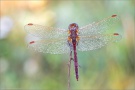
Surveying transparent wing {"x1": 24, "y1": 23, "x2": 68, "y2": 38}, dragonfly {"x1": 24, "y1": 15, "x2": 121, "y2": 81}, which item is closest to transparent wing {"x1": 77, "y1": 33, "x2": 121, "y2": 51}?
dragonfly {"x1": 24, "y1": 15, "x2": 121, "y2": 81}

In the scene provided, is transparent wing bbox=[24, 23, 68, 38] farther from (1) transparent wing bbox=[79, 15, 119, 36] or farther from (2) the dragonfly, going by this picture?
(1) transparent wing bbox=[79, 15, 119, 36]

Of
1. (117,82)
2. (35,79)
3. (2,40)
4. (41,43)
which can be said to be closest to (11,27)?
(2,40)

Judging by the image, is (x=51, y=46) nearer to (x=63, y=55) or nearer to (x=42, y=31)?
(x=42, y=31)

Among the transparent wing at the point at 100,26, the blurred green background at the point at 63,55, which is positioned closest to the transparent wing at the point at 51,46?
the transparent wing at the point at 100,26

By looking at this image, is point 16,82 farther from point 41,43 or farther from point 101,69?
point 41,43

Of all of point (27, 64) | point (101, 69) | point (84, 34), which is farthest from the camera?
point (27, 64)

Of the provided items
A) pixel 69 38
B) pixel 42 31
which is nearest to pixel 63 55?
pixel 42 31
